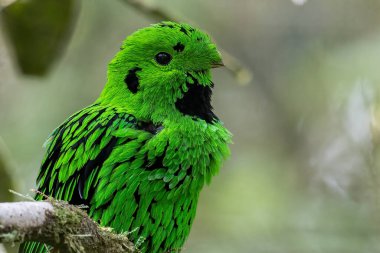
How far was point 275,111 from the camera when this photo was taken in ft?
28.6

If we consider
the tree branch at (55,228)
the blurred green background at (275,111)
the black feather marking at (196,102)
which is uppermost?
the blurred green background at (275,111)

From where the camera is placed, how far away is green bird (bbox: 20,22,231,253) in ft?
13.3

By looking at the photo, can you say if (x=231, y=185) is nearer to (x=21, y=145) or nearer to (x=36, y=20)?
(x=21, y=145)

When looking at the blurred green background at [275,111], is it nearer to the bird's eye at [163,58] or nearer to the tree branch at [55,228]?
the bird's eye at [163,58]

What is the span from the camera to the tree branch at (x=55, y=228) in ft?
8.71

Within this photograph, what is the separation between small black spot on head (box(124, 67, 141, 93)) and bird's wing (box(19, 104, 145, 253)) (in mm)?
185

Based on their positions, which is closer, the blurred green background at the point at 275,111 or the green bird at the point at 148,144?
the green bird at the point at 148,144

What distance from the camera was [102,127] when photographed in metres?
4.25

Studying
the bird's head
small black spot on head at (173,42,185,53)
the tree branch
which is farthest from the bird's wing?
the tree branch

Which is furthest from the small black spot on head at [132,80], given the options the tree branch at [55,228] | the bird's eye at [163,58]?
the tree branch at [55,228]

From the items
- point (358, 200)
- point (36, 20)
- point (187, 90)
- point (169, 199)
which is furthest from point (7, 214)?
→ point (358, 200)

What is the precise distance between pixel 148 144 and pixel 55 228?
4.03 ft

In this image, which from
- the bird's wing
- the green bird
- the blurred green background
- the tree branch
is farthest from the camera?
the blurred green background

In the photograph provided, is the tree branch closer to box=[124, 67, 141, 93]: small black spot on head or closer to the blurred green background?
box=[124, 67, 141, 93]: small black spot on head
